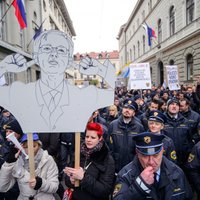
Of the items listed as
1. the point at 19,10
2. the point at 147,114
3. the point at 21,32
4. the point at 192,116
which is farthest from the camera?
the point at 21,32

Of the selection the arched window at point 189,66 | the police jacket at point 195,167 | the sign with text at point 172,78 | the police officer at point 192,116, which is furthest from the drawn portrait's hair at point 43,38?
Result: the arched window at point 189,66

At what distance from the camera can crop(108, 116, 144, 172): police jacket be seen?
3074 millimetres

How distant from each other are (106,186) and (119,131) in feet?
4.37

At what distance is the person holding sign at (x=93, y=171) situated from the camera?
1.93 meters

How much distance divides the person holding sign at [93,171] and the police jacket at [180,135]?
5.60 feet

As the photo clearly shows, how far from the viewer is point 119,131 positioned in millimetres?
3248

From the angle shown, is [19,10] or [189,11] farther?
[189,11]

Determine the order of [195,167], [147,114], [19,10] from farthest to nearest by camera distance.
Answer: [19,10] < [147,114] < [195,167]

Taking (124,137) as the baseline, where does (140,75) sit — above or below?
above

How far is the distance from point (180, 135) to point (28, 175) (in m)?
2.48

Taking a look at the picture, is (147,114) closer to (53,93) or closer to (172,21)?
(53,93)

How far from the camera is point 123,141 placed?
3146 millimetres

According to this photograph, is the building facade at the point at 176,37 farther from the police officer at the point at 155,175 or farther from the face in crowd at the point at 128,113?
the police officer at the point at 155,175

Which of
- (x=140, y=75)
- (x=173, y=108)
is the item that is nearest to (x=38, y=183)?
(x=173, y=108)
